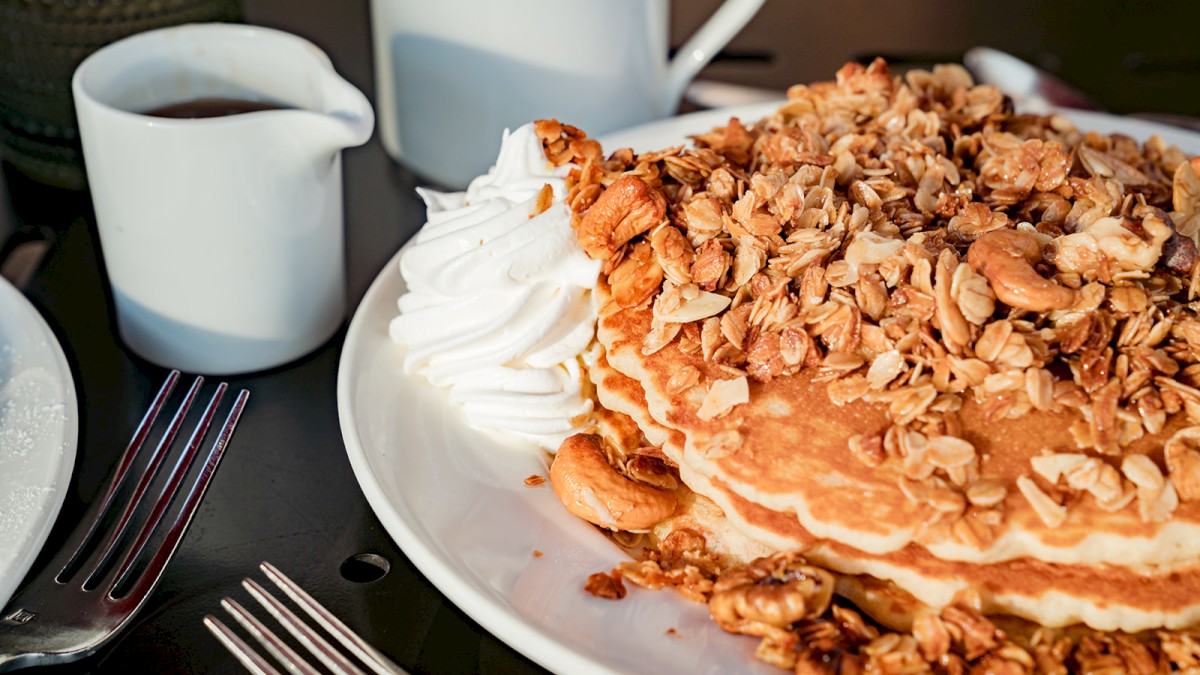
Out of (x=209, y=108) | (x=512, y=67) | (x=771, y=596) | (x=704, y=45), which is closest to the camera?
(x=771, y=596)

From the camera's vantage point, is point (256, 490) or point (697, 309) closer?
point (697, 309)

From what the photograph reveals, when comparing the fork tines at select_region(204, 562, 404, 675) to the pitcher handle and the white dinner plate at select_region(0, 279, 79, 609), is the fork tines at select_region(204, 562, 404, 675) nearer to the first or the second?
the white dinner plate at select_region(0, 279, 79, 609)

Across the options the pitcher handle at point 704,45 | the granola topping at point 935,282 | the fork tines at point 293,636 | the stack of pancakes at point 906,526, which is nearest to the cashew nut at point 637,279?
the granola topping at point 935,282

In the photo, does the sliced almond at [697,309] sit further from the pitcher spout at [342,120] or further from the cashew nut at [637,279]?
the pitcher spout at [342,120]

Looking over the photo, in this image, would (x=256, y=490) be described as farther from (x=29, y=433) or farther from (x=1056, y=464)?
(x=1056, y=464)

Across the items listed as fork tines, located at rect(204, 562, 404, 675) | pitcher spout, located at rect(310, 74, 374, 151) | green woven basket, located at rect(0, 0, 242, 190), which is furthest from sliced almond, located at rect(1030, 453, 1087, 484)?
green woven basket, located at rect(0, 0, 242, 190)

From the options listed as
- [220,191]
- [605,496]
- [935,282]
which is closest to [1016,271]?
[935,282]

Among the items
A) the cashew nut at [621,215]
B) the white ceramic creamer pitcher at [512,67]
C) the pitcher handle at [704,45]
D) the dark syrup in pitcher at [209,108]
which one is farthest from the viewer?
the pitcher handle at [704,45]
